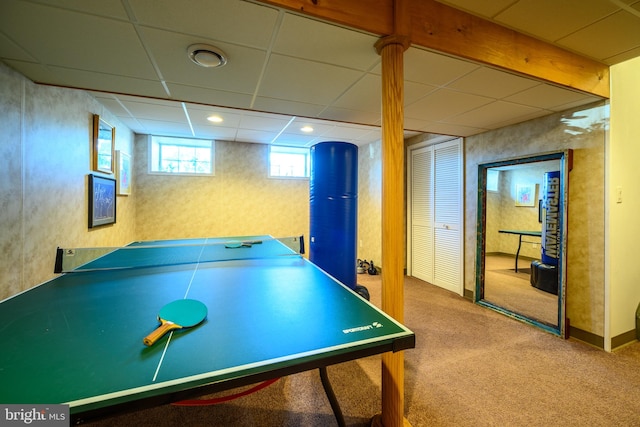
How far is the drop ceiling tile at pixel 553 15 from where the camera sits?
140 centimetres

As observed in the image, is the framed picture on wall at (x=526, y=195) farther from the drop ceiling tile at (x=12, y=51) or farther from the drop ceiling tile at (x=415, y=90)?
the drop ceiling tile at (x=12, y=51)

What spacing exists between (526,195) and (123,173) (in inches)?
308

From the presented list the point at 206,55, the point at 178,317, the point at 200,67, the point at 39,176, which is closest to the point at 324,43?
the point at 206,55

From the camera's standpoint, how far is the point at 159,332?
0.83 m

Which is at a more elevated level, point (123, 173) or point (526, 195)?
point (123, 173)

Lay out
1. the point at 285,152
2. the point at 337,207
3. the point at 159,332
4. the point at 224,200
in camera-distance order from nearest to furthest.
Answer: the point at 159,332, the point at 337,207, the point at 224,200, the point at 285,152

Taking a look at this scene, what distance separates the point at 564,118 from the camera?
2457 mm

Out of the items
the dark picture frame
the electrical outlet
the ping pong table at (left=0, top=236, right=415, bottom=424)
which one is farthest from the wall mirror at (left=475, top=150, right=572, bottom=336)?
the dark picture frame

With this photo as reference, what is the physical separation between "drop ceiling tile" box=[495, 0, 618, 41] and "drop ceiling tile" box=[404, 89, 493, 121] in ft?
1.91

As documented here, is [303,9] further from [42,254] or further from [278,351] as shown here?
[42,254]

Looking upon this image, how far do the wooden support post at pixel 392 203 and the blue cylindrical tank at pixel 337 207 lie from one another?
40.0 inches

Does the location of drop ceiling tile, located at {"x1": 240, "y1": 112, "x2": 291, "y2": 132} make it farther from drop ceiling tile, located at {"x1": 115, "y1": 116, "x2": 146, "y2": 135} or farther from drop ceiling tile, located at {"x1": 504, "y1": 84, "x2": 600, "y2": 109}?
drop ceiling tile, located at {"x1": 504, "y1": 84, "x2": 600, "y2": 109}

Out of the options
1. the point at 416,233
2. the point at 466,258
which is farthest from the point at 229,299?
the point at 416,233

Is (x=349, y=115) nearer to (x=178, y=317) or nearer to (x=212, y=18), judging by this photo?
(x=212, y=18)
